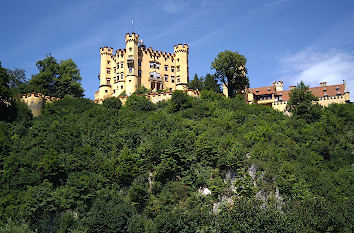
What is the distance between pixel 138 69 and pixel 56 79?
12.0 meters

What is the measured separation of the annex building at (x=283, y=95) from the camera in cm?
6506

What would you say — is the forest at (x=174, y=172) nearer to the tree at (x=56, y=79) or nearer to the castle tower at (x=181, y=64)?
the tree at (x=56, y=79)

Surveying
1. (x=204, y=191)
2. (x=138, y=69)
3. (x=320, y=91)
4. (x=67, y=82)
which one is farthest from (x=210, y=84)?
(x=204, y=191)

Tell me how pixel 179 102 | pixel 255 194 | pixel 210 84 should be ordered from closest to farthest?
pixel 255 194, pixel 179 102, pixel 210 84

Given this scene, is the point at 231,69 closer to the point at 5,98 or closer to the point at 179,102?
the point at 179,102

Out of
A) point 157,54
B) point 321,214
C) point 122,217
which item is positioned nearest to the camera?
point 321,214

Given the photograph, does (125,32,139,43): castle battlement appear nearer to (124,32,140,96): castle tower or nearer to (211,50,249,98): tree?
(124,32,140,96): castle tower

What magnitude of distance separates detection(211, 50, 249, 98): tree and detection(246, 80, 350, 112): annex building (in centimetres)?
491

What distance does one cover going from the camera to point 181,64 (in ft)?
231

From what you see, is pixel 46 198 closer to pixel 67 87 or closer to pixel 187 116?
pixel 187 116

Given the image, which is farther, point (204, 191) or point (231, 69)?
point (231, 69)

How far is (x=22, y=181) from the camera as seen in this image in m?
41.7

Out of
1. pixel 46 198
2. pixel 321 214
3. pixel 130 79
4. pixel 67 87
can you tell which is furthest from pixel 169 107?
pixel 321 214

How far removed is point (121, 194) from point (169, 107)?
17.7 metres
